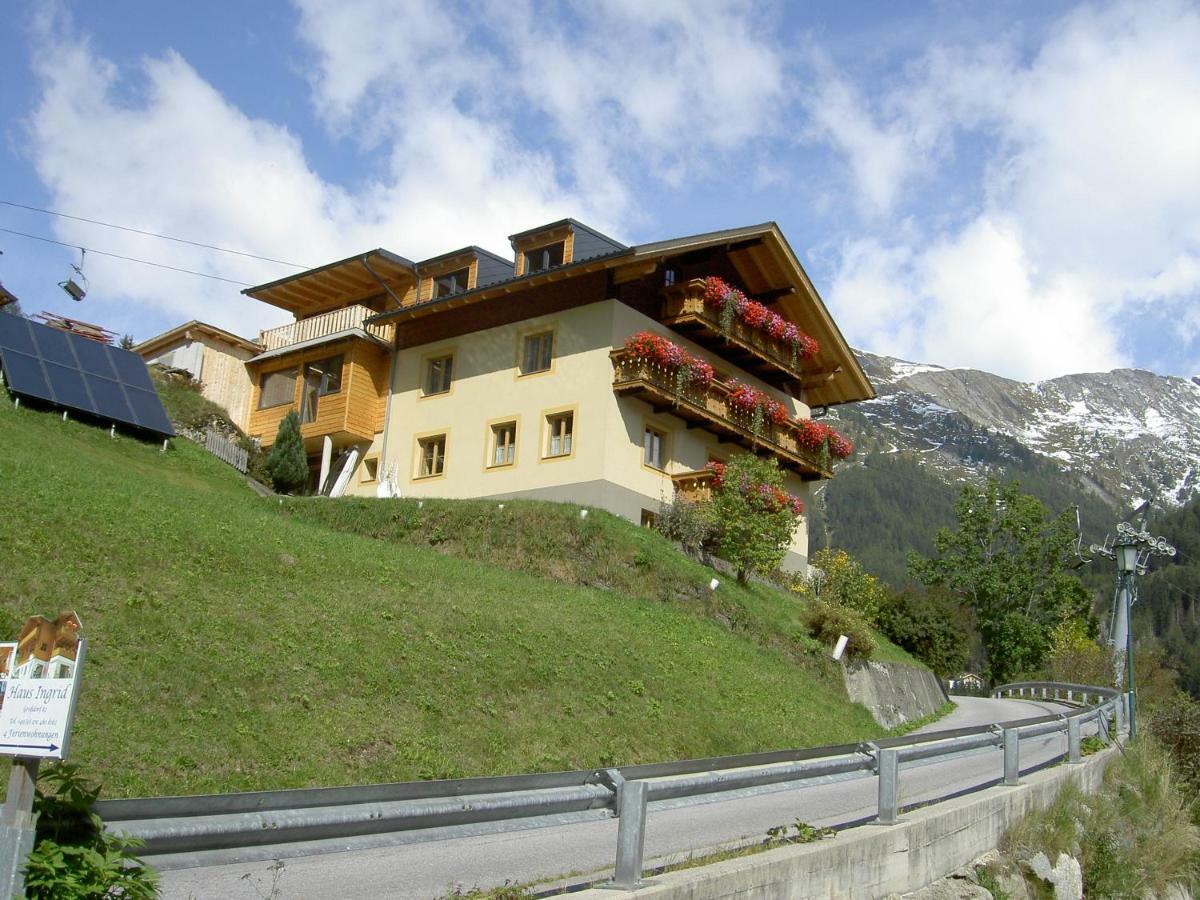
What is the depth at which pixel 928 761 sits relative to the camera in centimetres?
1152

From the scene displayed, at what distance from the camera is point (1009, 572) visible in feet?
180

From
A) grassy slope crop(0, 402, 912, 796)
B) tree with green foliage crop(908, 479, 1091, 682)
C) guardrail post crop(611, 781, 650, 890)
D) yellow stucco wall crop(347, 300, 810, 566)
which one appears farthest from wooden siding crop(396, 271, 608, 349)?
tree with green foliage crop(908, 479, 1091, 682)

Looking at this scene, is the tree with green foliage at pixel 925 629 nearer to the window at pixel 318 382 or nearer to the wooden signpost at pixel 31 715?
the window at pixel 318 382

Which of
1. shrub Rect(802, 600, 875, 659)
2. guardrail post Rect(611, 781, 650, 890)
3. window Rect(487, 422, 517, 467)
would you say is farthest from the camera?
window Rect(487, 422, 517, 467)

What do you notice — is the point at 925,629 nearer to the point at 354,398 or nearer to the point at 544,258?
the point at 544,258

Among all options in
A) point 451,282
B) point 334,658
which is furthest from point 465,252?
point 334,658

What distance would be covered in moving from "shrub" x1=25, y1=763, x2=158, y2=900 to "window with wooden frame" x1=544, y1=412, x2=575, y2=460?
2638 cm

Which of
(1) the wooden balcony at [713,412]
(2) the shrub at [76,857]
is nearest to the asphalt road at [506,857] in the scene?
(2) the shrub at [76,857]

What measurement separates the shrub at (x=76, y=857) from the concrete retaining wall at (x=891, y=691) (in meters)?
21.8

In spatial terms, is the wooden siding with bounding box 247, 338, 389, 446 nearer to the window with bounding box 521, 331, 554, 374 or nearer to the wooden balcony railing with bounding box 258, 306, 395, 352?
the wooden balcony railing with bounding box 258, 306, 395, 352

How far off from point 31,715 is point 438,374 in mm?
31459

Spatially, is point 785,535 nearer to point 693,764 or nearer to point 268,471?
point 268,471

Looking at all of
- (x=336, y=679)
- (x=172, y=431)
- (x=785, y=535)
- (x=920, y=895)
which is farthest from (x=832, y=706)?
(x=172, y=431)

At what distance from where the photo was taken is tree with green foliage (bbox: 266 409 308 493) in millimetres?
36250
